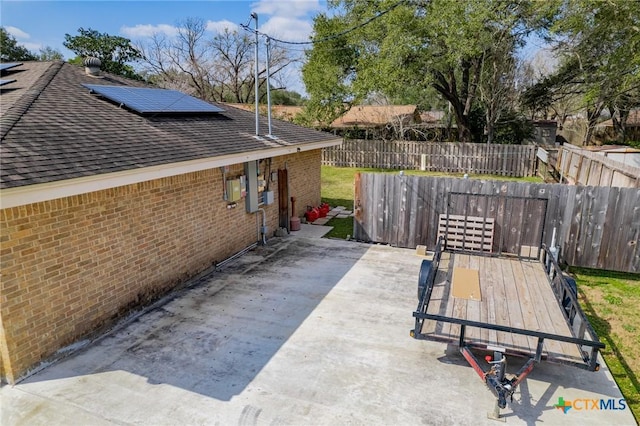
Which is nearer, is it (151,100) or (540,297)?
(540,297)

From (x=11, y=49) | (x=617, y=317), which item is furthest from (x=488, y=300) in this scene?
(x=11, y=49)

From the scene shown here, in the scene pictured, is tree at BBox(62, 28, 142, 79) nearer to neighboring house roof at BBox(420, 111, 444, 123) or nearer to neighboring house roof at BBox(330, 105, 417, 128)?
neighboring house roof at BBox(330, 105, 417, 128)

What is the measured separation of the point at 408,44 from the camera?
1827 centimetres

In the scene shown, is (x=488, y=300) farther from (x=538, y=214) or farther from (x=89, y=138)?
(x=89, y=138)

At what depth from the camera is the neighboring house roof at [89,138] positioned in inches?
198

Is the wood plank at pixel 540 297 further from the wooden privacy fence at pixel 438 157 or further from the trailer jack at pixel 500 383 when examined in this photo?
the wooden privacy fence at pixel 438 157

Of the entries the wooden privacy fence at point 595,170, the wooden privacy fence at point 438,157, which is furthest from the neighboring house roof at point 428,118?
the wooden privacy fence at point 595,170

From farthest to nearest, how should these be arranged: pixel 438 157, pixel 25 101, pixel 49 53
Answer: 1. pixel 49 53
2. pixel 438 157
3. pixel 25 101

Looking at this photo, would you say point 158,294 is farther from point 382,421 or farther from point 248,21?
point 248,21

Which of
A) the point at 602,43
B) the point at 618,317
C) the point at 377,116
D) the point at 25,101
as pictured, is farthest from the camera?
the point at 377,116

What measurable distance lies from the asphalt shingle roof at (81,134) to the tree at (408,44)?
31.9 ft

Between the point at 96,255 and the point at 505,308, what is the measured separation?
19.8 ft

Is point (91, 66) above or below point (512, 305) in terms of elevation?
above

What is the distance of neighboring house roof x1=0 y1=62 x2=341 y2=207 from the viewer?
5035mm
